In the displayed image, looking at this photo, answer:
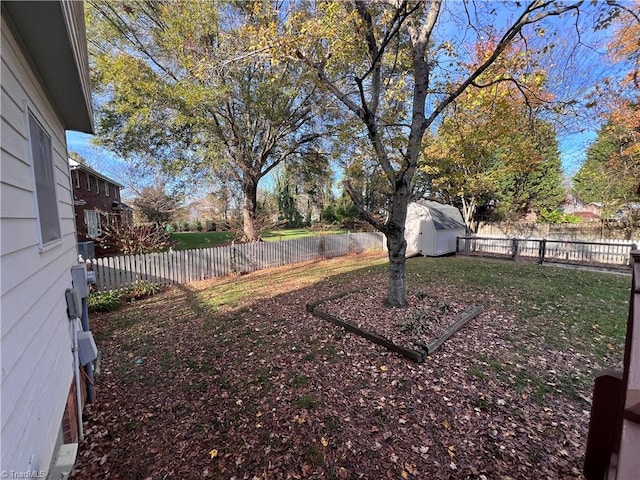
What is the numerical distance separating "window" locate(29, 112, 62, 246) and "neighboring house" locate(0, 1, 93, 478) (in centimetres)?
1

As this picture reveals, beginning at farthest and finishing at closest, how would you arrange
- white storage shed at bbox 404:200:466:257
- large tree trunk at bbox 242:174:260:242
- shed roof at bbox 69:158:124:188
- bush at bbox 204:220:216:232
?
bush at bbox 204:220:216:232
white storage shed at bbox 404:200:466:257
shed roof at bbox 69:158:124:188
large tree trunk at bbox 242:174:260:242

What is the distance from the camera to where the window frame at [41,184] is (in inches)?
82.2

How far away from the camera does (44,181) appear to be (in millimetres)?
2635

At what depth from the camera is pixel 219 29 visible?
9555 mm

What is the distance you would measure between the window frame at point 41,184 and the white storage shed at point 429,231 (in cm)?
1290

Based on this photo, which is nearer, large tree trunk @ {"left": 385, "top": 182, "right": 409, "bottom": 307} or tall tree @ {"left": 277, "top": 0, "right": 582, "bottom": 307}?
tall tree @ {"left": 277, "top": 0, "right": 582, "bottom": 307}

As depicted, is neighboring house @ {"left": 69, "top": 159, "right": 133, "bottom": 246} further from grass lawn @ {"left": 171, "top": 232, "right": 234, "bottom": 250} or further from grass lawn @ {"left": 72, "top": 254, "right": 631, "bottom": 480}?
grass lawn @ {"left": 72, "top": 254, "right": 631, "bottom": 480}

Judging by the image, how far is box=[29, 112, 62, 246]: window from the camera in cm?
229

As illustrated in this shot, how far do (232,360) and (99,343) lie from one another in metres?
2.74

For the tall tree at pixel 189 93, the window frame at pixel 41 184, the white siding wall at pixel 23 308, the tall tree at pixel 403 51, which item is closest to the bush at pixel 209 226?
the tall tree at pixel 189 93

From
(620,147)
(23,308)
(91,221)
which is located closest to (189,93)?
(23,308)

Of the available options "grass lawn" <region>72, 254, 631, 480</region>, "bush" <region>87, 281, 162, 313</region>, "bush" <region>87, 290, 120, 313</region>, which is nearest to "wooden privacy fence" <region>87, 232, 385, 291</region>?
"bush" <region>87, 281, 162, 313</region>

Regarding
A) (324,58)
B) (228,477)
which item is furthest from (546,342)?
(324,58)

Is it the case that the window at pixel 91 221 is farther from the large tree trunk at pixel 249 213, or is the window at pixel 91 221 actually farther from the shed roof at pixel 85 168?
the large tree trunk at pixel 249 213
